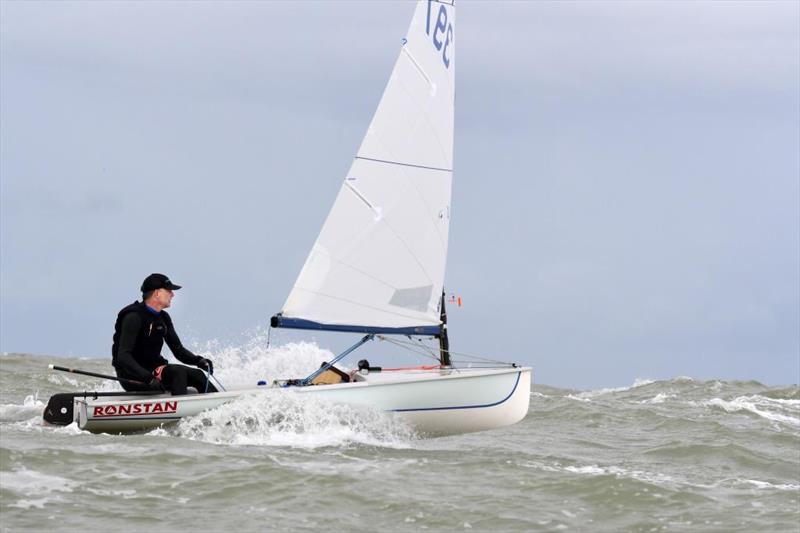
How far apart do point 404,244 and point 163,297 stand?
285 centimetres

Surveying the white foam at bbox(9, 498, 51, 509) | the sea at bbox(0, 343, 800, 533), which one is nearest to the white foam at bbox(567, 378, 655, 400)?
the sea at bbox(0, 343, 800, 533)

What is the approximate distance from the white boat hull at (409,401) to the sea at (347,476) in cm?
15

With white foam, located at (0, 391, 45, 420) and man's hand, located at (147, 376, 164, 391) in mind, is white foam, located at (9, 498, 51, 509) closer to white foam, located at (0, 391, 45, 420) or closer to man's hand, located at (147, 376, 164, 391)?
man's hand, located at (147, 376, 164, 391)

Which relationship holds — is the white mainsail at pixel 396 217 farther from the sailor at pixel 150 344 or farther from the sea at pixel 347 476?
the sea at pixel 347 476

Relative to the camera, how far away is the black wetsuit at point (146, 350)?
12.6 metres

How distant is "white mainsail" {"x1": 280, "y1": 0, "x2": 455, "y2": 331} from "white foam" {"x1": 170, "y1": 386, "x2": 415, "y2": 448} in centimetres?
139

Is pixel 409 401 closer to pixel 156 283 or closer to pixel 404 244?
pixel 404 244

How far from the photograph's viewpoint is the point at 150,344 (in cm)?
1285

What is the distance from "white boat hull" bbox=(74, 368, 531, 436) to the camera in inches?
493

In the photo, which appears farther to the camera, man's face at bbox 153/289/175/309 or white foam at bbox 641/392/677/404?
white foam at bbox 641/392/677/404

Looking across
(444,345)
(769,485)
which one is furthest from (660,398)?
(769,485)

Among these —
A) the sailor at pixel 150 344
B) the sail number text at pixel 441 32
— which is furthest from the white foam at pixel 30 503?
the sail number text at pixel 441 32

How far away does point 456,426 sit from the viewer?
43.3 ft

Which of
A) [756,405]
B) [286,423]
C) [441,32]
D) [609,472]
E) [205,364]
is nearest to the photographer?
[609,472]
